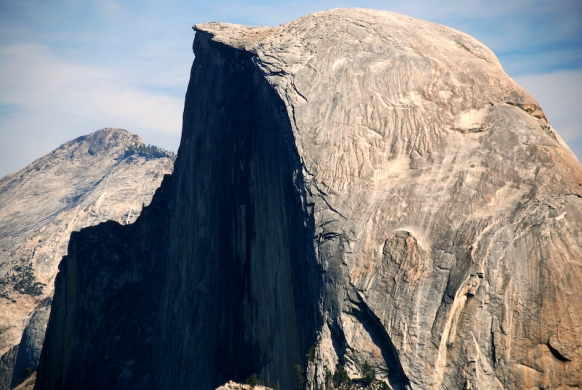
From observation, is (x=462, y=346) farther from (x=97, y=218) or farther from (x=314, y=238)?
(x=97, y=218)

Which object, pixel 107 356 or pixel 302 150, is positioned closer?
pixel 302 150

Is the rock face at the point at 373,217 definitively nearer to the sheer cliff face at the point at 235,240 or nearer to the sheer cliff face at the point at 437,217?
the sheer cliff face at the point at 437,217

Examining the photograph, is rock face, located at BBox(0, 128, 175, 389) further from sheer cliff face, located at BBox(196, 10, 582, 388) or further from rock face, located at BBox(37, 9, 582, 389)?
sheer cliff face, located at BBox(196, 10, 582, 388)

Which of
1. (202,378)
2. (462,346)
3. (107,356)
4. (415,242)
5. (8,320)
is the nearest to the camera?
(462,346)

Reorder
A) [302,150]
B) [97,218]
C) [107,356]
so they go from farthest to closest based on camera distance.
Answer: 1. [97,218]
2. [107,356]
3. [302,150]

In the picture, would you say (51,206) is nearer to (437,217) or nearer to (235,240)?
(235,240)

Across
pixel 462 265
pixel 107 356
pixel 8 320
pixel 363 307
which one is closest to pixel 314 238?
pixel 363 307

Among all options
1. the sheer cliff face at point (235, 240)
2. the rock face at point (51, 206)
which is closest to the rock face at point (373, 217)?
the sheer cliff face at point (235, 240)
